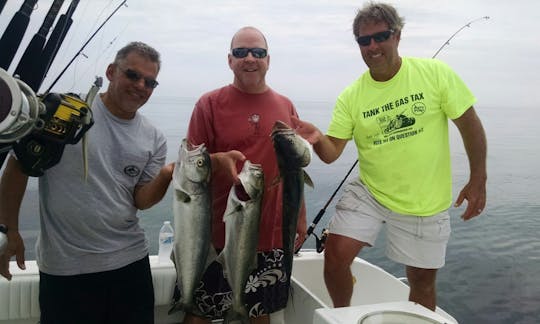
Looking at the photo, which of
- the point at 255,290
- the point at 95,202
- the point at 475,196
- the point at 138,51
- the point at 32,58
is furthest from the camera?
the point at 255,290

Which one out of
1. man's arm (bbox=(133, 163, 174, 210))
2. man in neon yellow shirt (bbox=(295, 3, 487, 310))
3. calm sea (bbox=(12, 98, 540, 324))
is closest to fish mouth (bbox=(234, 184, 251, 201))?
man's arm (bbox=(133, 163, 174, 210))

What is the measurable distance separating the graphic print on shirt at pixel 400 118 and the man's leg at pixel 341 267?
2.79 feet

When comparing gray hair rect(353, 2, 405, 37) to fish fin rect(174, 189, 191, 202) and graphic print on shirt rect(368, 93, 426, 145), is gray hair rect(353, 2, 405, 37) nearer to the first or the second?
graphic print on shirt rect(368, 93, 426, 145)

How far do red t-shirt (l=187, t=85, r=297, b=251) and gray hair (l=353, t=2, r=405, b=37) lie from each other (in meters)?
0.91

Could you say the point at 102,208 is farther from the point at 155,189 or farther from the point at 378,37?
the point at 378,37

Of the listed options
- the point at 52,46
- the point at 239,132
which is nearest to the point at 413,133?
A: the point at 239,132

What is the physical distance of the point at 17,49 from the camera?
7.67ft

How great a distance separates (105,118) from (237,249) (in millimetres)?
1250

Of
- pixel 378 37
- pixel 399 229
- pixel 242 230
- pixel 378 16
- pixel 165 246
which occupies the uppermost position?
pixel 378 16

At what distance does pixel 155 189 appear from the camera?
2.93 metres

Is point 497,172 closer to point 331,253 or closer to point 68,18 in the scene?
point 331,253

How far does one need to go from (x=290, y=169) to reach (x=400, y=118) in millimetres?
1125

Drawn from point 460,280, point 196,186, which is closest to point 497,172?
point 460,280

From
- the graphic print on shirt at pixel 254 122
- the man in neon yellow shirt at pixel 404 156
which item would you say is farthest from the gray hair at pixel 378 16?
the graphic print on shirt at pixel 254 122
